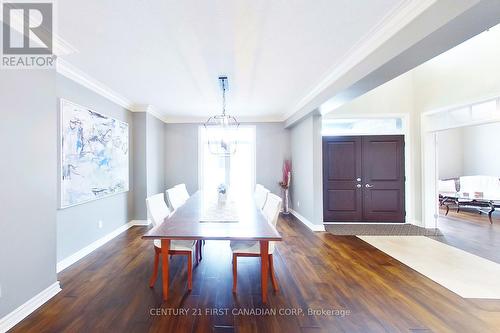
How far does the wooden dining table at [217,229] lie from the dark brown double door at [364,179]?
9.34 ft

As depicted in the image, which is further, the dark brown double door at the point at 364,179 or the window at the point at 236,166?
the window at the point at 236,166

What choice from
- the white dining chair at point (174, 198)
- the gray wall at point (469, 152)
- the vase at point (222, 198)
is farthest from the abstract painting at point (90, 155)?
the gray wall at point (469, 152)

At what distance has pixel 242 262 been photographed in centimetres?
300

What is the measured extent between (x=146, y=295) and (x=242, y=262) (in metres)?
1.21

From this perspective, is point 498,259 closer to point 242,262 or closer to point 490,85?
point 490,85

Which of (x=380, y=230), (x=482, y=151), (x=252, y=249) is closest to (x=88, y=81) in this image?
(x=252, y=249)

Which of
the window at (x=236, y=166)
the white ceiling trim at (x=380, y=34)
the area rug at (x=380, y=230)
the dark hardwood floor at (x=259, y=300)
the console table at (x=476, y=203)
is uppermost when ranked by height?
the white ceiling trim at (x=380, y=34)

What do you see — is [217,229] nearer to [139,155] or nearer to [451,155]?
[139,155]

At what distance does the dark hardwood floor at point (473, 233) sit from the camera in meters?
3.38

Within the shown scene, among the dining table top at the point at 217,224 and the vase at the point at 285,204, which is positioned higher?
the dining table top at the point at 217,224

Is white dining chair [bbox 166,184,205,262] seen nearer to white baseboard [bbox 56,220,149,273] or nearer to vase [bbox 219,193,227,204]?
vase [bbox 219,193,227,204]

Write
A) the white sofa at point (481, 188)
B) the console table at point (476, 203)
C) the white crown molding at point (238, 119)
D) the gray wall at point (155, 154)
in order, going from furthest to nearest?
the white crown molding at point (238, 119) < the white sofa at point (481, 188) < the console table at point (476, 203) < the gray wall at point (155, 154)

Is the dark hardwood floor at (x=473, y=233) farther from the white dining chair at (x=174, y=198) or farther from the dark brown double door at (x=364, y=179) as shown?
the white dining chair at (x=174, y=198)

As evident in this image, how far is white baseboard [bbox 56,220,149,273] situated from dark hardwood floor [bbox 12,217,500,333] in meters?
0.10
